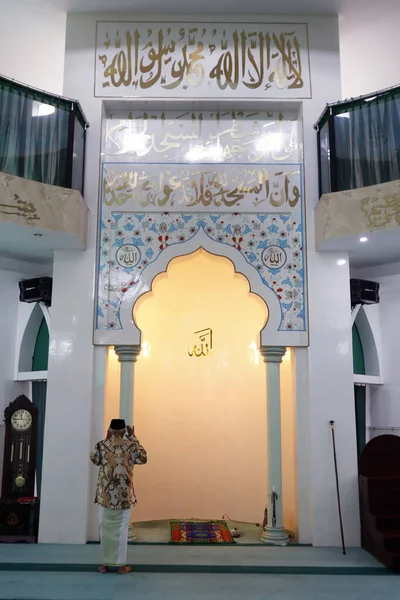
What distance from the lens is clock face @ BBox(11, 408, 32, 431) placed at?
613cm

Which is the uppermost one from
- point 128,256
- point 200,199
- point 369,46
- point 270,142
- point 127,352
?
point 369,46

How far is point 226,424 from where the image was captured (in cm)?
741

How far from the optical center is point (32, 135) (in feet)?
19.4

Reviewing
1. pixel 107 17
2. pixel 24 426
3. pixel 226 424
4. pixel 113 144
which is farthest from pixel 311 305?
pixel 107 17

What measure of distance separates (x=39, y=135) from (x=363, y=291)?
3689 millimetres

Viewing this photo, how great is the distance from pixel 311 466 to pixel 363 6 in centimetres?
484

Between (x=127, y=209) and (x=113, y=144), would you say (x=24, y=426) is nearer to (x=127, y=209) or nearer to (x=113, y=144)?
(x=127, y=209)

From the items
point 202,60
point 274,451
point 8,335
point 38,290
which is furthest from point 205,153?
point 274,451

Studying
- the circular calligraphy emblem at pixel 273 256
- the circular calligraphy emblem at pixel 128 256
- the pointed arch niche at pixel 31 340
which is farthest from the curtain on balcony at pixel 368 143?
the pointed arch niche at pixel 31 340

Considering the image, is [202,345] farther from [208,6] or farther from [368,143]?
[208,6]

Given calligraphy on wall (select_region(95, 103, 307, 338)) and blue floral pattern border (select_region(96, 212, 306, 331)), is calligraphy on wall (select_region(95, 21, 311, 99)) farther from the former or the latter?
blue floral pattern border (select_region(96, 212, 306, 331))

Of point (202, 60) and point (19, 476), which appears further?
point (202, 60)

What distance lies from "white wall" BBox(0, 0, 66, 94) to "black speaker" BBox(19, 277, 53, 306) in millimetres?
2895

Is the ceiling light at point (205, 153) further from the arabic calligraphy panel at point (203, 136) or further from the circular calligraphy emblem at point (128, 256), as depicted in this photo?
the circular calligraphy emblem at point (128, 256)
